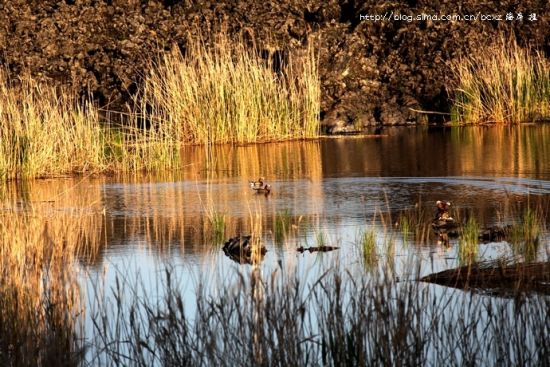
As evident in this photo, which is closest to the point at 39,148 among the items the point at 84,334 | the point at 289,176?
the point at 289,176

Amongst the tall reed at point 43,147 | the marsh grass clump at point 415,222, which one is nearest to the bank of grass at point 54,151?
the tall reed at point 43,147

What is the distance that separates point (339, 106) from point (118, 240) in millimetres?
12767

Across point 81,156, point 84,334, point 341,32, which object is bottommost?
point 84,334

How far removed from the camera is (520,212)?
30.4ft

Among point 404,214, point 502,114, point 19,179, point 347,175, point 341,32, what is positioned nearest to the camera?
point 404,214

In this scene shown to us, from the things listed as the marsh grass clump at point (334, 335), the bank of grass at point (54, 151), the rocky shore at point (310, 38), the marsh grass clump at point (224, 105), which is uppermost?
the rocky shore at point (310, 38)

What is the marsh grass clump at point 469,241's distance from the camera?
720 centimetres

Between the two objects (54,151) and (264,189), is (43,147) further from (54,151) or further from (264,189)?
(264,189)

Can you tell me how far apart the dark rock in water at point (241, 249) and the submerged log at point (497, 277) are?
4.31ft

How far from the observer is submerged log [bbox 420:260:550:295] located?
6.14m

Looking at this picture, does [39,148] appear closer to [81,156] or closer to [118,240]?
[81,156]

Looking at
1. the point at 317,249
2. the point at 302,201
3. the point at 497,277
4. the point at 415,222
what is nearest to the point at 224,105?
the point at 302,201

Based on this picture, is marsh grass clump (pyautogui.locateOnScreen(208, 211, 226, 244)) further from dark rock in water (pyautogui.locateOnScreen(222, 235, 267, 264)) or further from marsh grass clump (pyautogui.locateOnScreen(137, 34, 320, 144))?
marsh grass clump (pyautogui.locateOnScreen(137, 34, 320, 144))

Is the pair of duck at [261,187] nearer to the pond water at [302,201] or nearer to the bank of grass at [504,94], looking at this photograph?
the pond water at [302,201]
